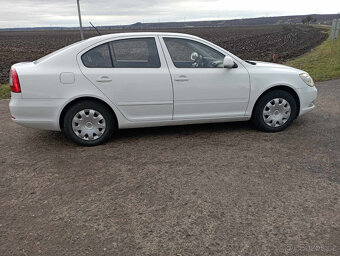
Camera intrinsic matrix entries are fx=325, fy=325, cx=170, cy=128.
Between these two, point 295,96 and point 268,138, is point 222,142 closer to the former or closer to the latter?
point 268,138

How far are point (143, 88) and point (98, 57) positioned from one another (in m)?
0.80

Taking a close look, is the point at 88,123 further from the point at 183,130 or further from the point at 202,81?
the point at 202,81

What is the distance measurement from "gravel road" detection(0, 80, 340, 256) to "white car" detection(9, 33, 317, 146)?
0.37 m

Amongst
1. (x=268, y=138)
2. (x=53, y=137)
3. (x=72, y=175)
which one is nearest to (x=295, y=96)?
(x=268, y=138)

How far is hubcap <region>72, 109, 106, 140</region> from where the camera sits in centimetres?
478

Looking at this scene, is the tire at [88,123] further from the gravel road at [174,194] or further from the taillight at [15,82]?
the taillight at [15,82]

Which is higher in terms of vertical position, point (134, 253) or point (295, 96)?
point (295, 96)

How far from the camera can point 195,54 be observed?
5.10 m

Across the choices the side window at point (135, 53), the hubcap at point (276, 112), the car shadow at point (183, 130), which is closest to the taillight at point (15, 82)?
the side window at point (135, 53)

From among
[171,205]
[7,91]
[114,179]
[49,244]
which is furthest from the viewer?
[7,91]

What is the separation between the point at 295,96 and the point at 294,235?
3.18 meters

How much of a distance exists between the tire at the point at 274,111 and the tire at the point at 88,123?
2370 mm

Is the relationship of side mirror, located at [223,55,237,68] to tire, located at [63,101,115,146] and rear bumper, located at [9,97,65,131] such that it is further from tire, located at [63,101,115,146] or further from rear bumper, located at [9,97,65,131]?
rear bumper, located at [9,97,65,131]

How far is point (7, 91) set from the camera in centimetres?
932
